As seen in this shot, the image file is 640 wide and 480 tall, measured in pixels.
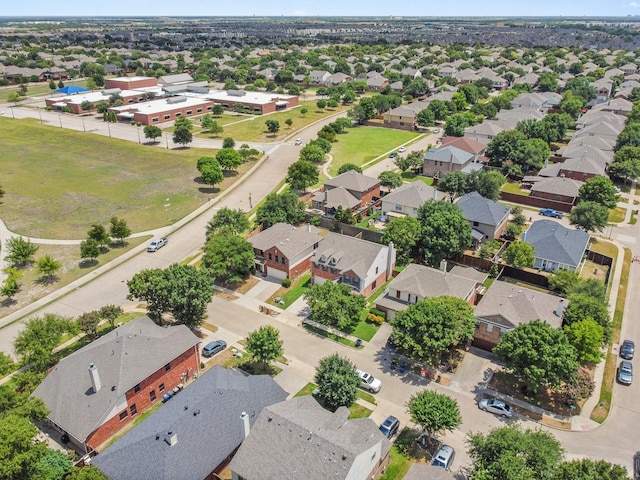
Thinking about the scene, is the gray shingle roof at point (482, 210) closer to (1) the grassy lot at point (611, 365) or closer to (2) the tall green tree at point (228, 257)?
(1) the grassy lot at point (611, 365)

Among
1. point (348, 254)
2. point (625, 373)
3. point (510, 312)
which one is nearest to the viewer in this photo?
point (625, 373)

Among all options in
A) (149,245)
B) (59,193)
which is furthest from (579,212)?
(59,193)

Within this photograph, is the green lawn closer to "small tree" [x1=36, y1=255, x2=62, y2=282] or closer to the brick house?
"small tree" [x1=36, y1=255, x2=62, y2=282]

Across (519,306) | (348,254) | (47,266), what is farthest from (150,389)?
(519,306)

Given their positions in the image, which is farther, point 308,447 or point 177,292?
point 177,292

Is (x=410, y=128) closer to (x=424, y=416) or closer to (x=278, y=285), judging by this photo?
(x=278, y=285)

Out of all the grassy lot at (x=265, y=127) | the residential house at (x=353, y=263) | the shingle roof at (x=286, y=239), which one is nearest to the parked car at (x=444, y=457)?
the residential house at (x=353, y=263)

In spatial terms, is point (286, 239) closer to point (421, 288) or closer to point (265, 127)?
point (421, 288)

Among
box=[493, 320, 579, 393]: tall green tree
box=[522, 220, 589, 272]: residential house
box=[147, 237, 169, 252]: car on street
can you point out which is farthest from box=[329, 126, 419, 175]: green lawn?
box=[493, 320, 579, 393]: tall green tree
